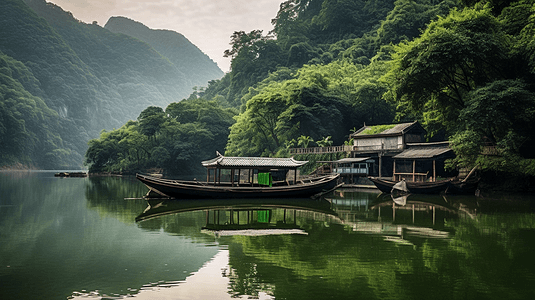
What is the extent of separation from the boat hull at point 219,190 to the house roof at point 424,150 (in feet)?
40.4

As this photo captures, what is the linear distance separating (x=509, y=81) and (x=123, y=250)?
28289mm

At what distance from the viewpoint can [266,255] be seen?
11125mm

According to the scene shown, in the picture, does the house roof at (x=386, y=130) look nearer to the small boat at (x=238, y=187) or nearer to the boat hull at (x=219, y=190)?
the small boat at (x=238, y=187)

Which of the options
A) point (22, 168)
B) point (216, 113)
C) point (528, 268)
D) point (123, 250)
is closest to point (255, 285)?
point (123, 250)

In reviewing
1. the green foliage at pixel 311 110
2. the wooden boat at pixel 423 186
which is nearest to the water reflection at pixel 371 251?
the wooden boat at pixel 423 186

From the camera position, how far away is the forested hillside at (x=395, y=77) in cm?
3033

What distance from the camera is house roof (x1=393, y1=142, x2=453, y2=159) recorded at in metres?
→ 36.2

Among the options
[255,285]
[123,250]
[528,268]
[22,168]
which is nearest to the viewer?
[255,285]

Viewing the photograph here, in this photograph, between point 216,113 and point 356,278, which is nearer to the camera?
point 356,278

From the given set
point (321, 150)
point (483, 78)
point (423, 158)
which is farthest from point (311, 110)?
point (483, 78)

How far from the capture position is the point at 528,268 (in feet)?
32.5

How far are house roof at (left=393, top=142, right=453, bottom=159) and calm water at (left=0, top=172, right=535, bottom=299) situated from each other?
16554 mm

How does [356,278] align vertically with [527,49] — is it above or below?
below

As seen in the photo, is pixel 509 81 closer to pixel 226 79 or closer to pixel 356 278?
pixel 356 278
